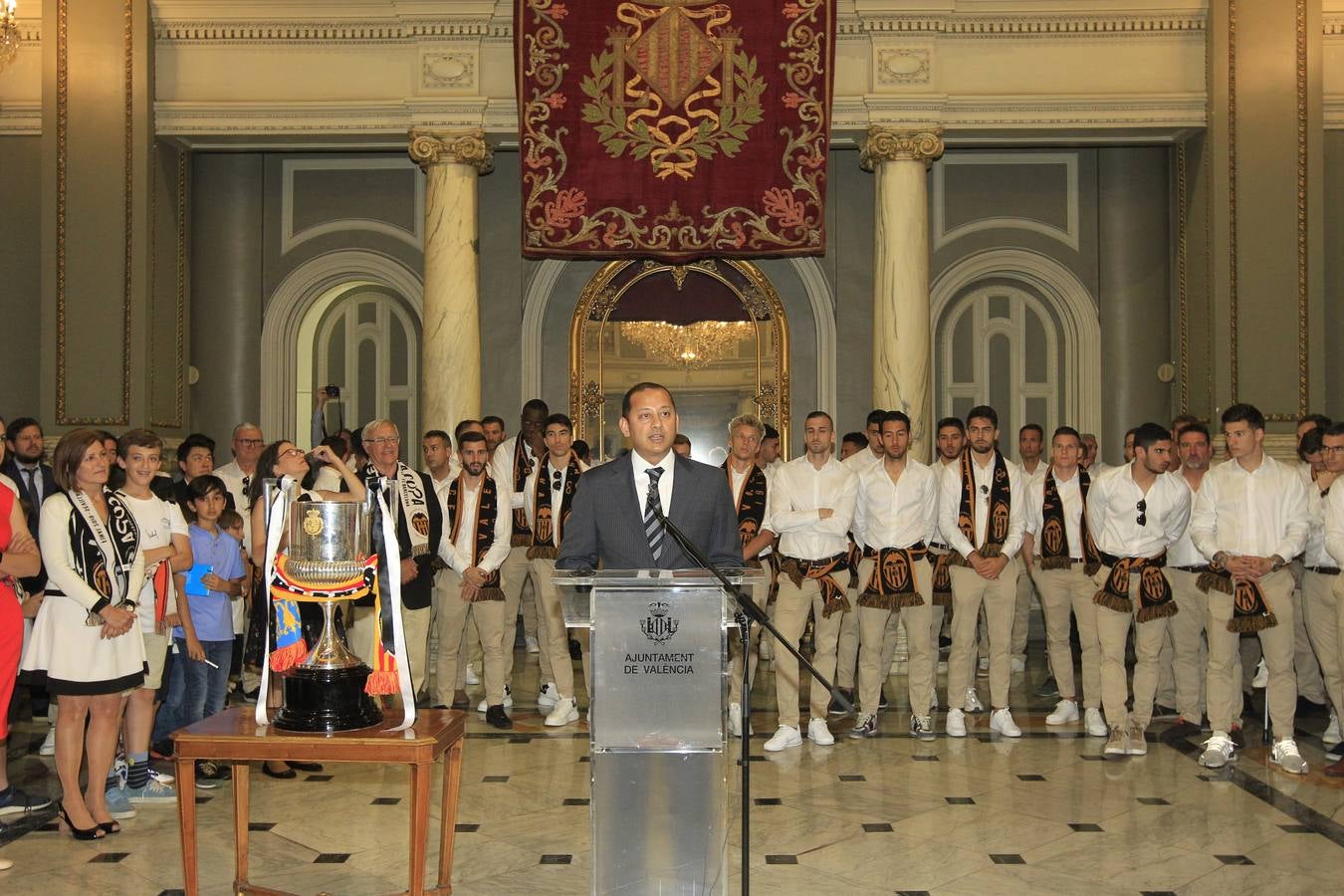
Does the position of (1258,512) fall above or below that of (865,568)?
above

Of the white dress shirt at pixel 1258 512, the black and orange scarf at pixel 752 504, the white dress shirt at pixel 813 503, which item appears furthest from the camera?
the black and orange scarf at pixel 752 504

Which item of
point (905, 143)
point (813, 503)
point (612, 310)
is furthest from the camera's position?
point (612, 310)

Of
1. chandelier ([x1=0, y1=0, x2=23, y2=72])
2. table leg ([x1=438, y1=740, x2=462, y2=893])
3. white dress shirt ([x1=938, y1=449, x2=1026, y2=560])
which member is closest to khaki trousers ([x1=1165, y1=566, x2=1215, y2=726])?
white dress shirt ([x1=938, y1=449, x2=1026, y2=560])

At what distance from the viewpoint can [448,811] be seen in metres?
4.37

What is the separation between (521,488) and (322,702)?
485 centimetres

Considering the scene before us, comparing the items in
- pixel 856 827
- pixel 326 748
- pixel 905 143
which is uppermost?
pixel 905 143

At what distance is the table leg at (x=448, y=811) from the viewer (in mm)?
4297

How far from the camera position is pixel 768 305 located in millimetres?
12406

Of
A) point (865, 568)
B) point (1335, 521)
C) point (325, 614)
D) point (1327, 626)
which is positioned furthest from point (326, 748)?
point (1327, 626)

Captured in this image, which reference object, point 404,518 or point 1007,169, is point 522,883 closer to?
point 404,518

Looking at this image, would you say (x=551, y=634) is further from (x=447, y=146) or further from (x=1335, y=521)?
(x=447, y=146)

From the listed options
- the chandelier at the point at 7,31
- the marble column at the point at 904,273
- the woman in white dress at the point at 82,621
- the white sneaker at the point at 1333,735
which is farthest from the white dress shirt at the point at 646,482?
the marble column at the point at 904,273

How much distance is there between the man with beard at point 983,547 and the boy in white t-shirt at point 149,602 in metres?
4.20

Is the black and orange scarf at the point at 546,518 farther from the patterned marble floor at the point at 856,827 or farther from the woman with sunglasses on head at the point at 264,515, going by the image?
the woman with sunglasses on head at the point at 264,515
